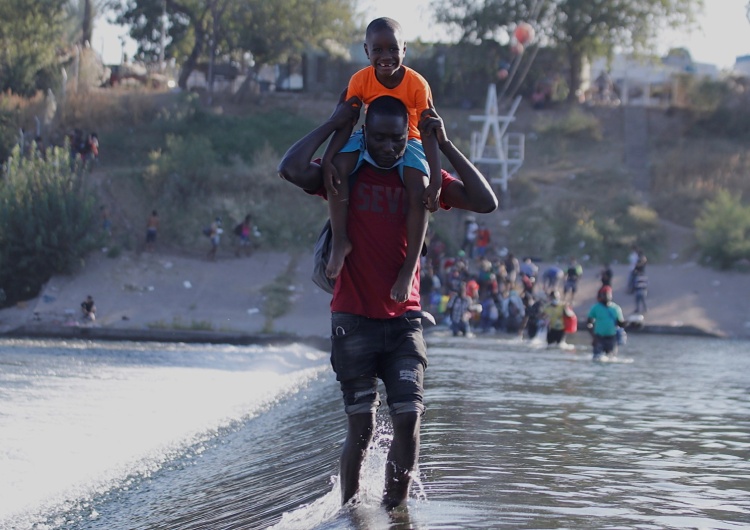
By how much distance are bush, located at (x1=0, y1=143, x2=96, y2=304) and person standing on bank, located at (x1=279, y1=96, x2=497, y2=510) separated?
29.0 meters

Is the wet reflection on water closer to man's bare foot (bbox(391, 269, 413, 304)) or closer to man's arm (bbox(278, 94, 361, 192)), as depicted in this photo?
man's bare foot (bbox(391, 269, 413, 304))

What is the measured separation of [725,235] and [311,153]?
35.6 m

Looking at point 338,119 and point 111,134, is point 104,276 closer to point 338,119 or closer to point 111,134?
point 111,134

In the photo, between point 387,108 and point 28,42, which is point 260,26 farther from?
point 387,108

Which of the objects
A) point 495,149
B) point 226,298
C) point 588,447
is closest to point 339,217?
point 588,447

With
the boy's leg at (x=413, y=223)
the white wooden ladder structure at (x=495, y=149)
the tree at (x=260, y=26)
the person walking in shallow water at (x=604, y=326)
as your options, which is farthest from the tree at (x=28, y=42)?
the boy's leg at (x=413, y=223)

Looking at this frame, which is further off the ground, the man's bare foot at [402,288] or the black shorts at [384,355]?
the man's bare foot at [402,288]

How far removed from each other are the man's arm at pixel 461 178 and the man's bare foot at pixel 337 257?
0.59 metres

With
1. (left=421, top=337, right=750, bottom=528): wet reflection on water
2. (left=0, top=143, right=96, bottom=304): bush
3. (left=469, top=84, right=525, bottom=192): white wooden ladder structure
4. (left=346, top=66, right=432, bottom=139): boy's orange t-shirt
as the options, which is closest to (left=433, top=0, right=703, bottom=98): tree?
(left=469, top=84, right=525, bottom=192): white wooden ladder structure

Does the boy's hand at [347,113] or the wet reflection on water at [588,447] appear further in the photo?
the wet reflection on water at [588,447]

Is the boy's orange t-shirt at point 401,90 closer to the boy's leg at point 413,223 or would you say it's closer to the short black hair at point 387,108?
the short black hair at point 387,108

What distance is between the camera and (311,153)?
573 centimetres

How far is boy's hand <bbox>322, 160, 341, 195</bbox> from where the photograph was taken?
5.64m

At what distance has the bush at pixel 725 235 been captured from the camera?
38.9 meters
